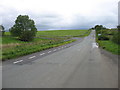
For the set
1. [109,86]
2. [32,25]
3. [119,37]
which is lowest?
[109,86]

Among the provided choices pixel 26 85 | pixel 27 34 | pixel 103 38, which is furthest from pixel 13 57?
pixel 27 34

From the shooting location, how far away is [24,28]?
6047 centimetres

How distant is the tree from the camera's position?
185 feet

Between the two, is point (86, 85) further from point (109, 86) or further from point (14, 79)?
point (14, 79)

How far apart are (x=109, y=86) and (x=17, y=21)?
59.9 m

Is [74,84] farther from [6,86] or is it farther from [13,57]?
[13,57]

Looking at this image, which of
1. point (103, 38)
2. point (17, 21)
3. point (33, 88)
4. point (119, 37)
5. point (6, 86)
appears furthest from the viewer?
point (17, 21)

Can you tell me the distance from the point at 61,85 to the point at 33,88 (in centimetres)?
100

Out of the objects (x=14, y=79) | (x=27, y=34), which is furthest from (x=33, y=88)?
(x=27, y=34)

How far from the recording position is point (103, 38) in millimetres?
46531

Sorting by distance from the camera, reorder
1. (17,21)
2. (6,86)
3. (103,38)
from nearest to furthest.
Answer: (6,86), (103,38), (17,21)

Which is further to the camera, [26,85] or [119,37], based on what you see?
[119,37]

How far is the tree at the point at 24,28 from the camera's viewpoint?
56.5 m

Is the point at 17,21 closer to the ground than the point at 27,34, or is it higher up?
higher up
